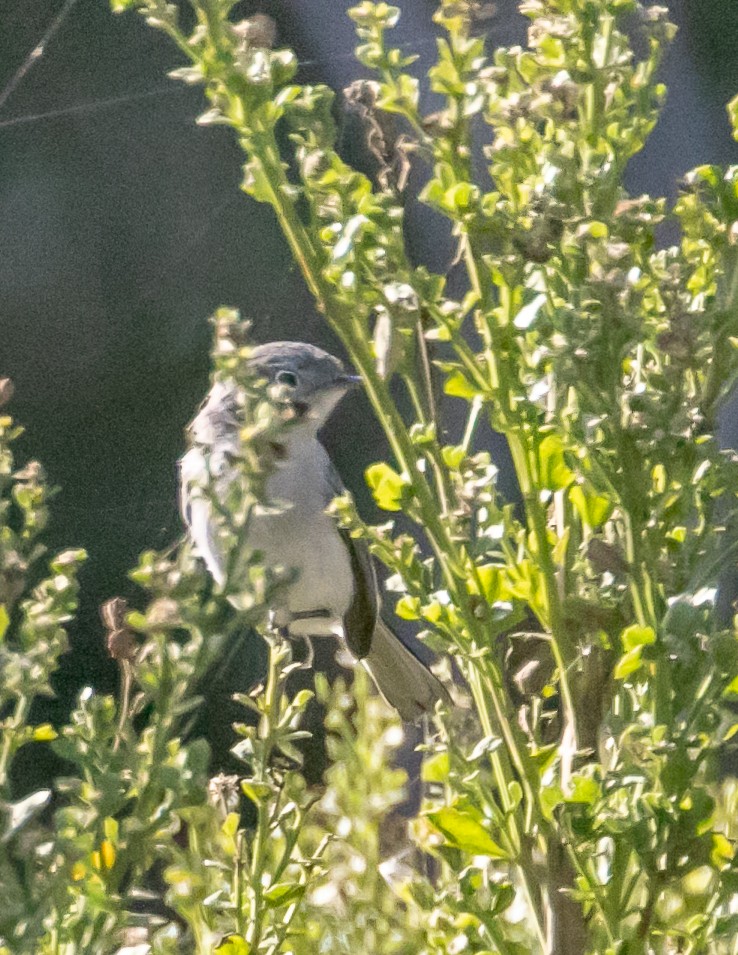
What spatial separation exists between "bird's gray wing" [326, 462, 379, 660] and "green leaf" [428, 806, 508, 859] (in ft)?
A: 1.15

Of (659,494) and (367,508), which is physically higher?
(659,494)

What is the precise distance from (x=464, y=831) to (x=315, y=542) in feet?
1.66

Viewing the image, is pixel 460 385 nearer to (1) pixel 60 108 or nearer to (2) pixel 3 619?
(2) pixel 3 619

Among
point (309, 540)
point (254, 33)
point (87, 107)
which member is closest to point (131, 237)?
point (87, 107)

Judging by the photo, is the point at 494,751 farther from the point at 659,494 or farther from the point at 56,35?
the point at 56,35

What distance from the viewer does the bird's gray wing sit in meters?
0.74

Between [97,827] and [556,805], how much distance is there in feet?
0.47

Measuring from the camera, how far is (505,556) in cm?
40

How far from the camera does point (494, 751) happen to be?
354 mm

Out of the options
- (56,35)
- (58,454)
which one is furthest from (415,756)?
(56,35)

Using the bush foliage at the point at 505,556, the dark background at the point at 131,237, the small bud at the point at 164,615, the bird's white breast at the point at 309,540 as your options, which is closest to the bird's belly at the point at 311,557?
the bird's white breast at the point at 309,540

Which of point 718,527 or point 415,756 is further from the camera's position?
point 415,756

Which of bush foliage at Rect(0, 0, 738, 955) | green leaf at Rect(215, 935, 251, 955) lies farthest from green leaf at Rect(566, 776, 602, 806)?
green leaf at Rect(215, 935, 251, 955)

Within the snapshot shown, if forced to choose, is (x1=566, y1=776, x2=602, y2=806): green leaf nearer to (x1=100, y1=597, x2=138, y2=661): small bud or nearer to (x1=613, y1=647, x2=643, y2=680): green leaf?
(x1=613, y1=647, x2=643, y2=680): green leaf
